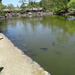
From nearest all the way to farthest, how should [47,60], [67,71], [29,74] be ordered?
[29,74], [67,71], [47,60]

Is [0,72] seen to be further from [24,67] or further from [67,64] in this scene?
[67,64]

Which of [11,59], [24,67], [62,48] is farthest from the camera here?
[62,48]

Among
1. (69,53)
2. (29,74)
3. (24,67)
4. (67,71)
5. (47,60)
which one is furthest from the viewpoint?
(69,53)

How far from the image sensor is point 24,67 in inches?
277

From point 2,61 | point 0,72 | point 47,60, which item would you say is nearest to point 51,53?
point 47,60

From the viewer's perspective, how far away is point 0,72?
260 inches

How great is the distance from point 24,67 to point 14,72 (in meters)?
0.79

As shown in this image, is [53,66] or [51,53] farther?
[51,53]

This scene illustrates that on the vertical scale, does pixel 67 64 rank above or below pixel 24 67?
below

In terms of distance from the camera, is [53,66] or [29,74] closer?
[29,74]

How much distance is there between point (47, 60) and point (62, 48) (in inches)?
128

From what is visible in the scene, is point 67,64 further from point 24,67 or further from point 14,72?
point 14,72

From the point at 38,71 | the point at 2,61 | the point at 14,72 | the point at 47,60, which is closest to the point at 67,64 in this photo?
the point at 47,60

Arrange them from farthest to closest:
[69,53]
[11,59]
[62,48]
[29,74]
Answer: [62,48] → [69,53] → [11,59] → [29,74]
